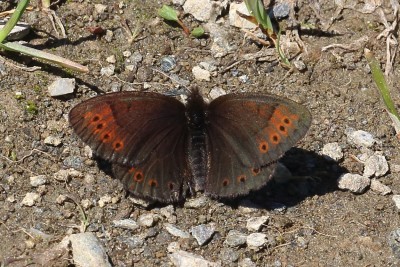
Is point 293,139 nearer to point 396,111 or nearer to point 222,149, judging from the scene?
point 222,149

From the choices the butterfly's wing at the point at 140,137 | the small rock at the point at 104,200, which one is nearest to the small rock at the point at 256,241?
the butterfly's wing at the point at 140,137

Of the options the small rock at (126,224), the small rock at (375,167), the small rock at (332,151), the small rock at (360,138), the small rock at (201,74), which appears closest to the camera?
the small rock at (126,224)

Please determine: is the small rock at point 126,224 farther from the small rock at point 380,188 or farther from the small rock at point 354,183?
the small rock at point 380,188

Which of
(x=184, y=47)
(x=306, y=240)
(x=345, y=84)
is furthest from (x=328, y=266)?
(x=184, y=47)

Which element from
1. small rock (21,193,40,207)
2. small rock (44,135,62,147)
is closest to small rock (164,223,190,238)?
small rock (21,193,40,207)

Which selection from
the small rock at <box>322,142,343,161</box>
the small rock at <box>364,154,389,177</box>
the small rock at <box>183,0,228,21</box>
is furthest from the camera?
the small rock at <box>183,0,228,21</box>

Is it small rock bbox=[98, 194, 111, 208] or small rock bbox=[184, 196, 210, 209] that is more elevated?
small rock bbox=[184, 196, 210, 209]

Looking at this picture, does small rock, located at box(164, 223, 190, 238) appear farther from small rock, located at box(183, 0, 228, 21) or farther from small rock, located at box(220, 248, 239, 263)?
small rock, located at box(183, 0, 228, 21)
